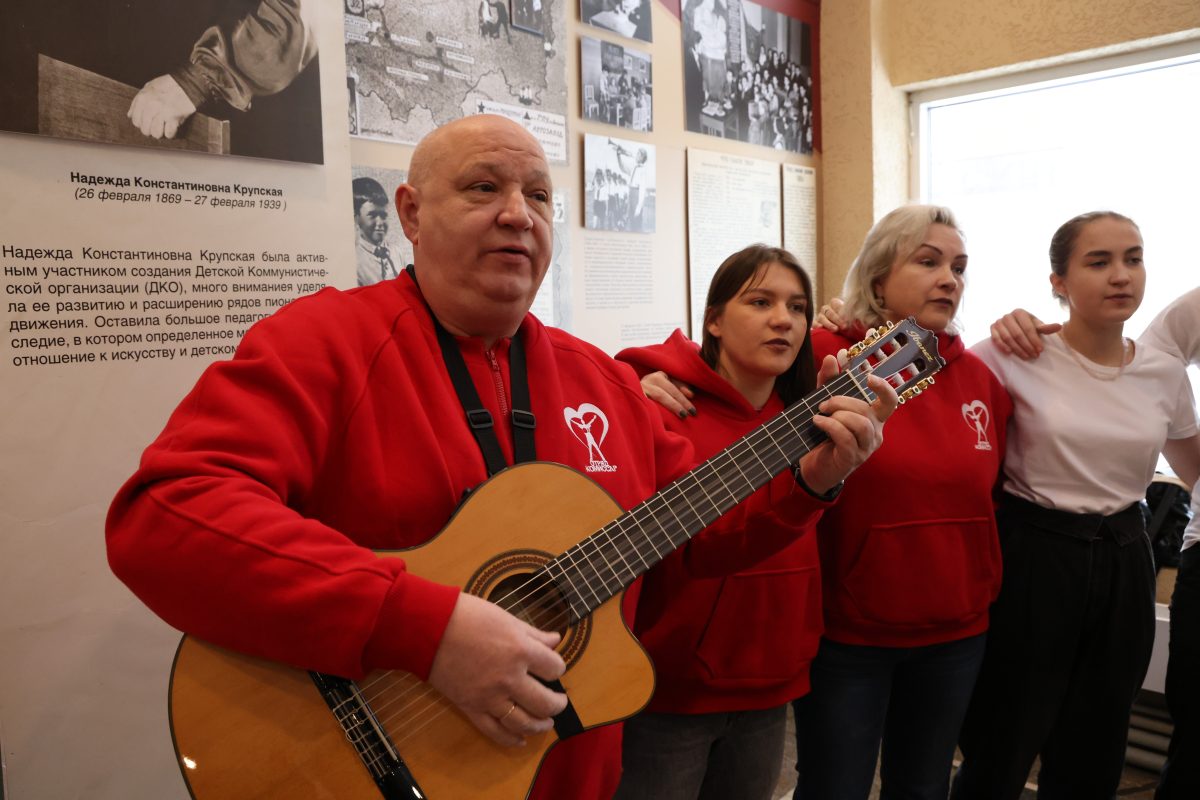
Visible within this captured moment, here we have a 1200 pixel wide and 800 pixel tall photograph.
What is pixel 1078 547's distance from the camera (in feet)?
7.14

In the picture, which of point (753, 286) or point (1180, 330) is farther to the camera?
point (1180, 330)

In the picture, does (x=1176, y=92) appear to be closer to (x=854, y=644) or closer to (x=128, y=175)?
(x=854, y=644)

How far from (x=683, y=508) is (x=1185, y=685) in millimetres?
1929

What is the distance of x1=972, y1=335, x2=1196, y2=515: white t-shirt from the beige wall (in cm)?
208

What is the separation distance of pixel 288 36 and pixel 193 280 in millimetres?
Result: 696

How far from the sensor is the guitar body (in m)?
1.08

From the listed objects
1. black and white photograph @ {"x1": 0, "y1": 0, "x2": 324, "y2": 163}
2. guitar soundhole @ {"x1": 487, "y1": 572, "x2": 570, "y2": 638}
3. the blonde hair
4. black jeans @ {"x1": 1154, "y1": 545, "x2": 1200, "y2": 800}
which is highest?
black and white photograph @ {"x1": 0, "y1": 0, "x2": 324, "y2": 163}

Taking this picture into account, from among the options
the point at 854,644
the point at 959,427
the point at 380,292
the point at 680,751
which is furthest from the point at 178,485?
the point at 959,427

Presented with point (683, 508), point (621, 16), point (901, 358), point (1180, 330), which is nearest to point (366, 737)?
point (683, 508)

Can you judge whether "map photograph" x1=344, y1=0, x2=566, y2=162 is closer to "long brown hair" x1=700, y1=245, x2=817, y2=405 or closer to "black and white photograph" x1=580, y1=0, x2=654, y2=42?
"black and white photograph" x1=580, y1=0, x2=654, y2=42

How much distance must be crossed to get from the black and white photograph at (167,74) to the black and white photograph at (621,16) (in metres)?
1.35

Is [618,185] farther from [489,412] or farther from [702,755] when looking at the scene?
[702,755]

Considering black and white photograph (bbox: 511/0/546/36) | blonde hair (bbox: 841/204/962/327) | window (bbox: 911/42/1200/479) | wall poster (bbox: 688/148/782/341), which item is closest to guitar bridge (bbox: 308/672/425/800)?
blonde hair (bbox: 841/204/962/327)

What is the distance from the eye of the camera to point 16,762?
1677 millimetres
